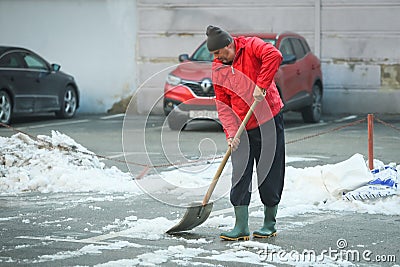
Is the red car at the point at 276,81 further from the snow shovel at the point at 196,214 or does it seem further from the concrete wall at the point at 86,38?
the snow shovel at the point at 196,214

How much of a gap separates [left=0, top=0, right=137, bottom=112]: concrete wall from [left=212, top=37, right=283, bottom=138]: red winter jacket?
1429 cm

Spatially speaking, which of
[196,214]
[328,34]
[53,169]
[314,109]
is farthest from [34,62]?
[196,214]

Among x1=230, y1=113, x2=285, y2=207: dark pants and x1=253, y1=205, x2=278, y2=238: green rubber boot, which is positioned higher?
x1=230, y1=113, x2=285, y2=207: dark pants

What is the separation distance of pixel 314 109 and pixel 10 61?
632 cm

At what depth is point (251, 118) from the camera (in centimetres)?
783

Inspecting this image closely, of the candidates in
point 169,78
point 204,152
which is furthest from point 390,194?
point 169,78

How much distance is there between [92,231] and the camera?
A: 827 centimetres

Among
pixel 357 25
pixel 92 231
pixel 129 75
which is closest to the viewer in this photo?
pixel 92 231

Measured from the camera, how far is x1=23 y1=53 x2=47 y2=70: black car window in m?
19.6

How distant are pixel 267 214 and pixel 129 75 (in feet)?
47.2

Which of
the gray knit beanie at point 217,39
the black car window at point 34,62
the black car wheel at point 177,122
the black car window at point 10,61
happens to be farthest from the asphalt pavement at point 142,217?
the black car window at point 34,62

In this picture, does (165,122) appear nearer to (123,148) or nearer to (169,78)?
(169,78)

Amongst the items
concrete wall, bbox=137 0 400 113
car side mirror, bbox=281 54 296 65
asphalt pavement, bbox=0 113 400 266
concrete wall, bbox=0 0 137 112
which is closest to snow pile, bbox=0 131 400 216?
asphalt pavement, bbox=0 113 400 266

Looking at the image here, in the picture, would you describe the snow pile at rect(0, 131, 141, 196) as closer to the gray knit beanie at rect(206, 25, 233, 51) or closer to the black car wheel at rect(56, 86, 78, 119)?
the gray knit beanie at rect(206, 25, 233, 51)
